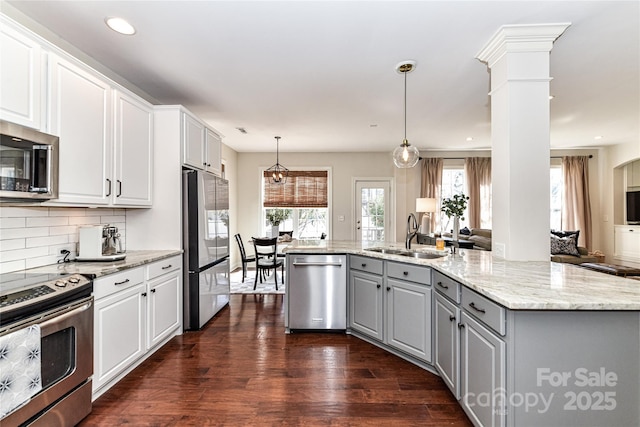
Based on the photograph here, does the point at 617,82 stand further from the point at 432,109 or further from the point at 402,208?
the point at 402,208

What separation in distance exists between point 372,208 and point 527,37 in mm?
4963

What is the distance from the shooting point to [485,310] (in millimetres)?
1555

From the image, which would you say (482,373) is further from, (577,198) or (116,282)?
(577,198)

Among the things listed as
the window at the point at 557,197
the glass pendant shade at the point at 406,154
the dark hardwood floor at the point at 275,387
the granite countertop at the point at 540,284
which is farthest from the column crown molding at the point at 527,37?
the window at the point at 557,197

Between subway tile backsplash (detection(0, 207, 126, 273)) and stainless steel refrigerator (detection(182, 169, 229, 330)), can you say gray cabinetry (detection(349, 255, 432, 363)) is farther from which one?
subway tile backsplash (detection(0, 207, 126, 273))

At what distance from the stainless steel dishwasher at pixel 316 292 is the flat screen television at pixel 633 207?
7003mm

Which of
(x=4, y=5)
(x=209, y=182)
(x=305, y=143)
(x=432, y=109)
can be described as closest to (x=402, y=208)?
(x=305, y=143)

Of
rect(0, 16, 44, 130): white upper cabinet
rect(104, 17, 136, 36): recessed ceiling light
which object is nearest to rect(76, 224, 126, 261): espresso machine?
rect(0, 16, 44, 130): white upper cabinet

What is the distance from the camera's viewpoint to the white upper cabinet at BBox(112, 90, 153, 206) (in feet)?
8.41

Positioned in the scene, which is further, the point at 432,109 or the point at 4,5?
the point at 432,109

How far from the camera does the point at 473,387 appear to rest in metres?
1.70

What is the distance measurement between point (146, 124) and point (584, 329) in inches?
141

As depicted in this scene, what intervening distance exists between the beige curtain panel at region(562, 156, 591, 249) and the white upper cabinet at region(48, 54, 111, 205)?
8.32 metres

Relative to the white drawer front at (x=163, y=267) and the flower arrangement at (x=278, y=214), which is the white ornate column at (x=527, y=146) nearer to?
the white drawer front at (x=163, y=267)
